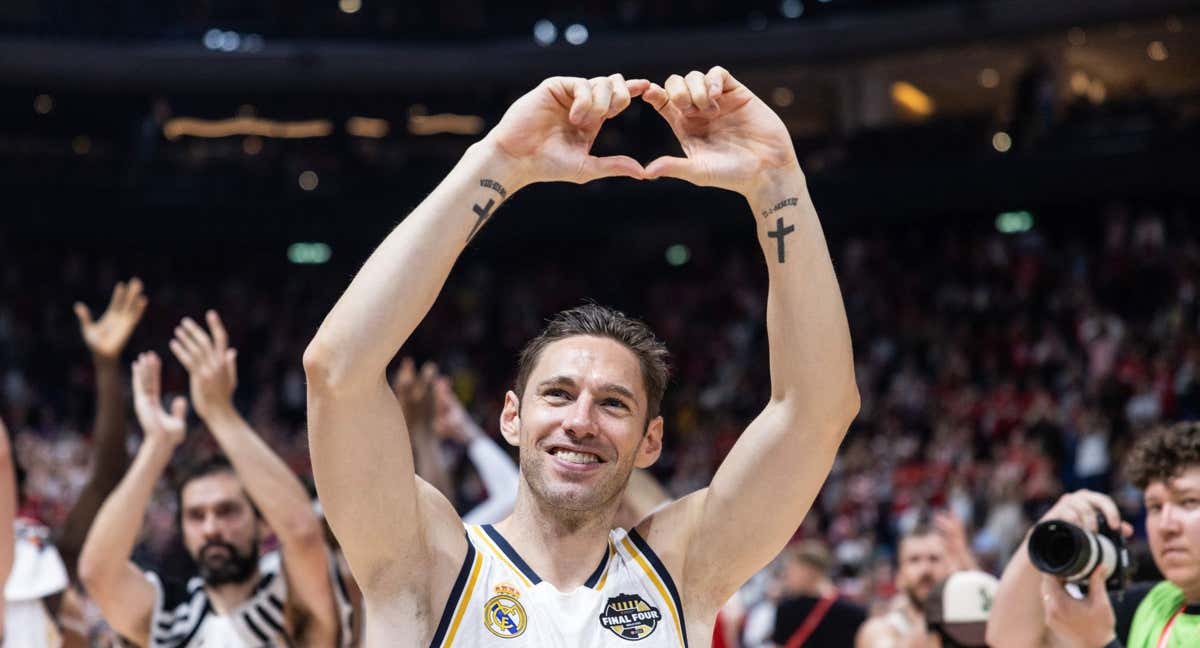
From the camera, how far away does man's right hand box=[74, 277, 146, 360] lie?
5586 mm

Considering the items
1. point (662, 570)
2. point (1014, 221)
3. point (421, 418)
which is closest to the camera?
point (662, 570)

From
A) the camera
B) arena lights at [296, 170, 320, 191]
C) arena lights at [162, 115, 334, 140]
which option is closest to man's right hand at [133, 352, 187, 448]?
the camera

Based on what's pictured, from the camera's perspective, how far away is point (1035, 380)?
16.7 meters

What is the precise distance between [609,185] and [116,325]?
61.8 feet

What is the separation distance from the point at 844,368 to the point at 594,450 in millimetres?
589

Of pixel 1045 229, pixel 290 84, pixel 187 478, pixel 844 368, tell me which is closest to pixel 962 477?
pixel 1045 229

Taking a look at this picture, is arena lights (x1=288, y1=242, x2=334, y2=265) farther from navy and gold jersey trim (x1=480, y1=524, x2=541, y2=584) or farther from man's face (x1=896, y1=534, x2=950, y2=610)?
navy and gold jersey trim (x1=480, y1=524, x2=541, y2=584)

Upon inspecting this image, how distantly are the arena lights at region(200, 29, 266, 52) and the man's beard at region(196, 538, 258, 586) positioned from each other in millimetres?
19953

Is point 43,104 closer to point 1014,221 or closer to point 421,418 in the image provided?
point 1014,221

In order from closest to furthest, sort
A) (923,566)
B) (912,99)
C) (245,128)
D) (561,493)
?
(561,493) → (923,566) → (912,99) → (245,128)

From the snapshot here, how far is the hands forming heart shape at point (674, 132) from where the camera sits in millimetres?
3057

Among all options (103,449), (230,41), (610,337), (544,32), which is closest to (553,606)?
(610,337)

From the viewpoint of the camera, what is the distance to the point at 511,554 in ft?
10.6

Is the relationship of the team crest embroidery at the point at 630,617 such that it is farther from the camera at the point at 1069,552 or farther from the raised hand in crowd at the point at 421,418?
the raised hand in crowd at the point at 421,418
